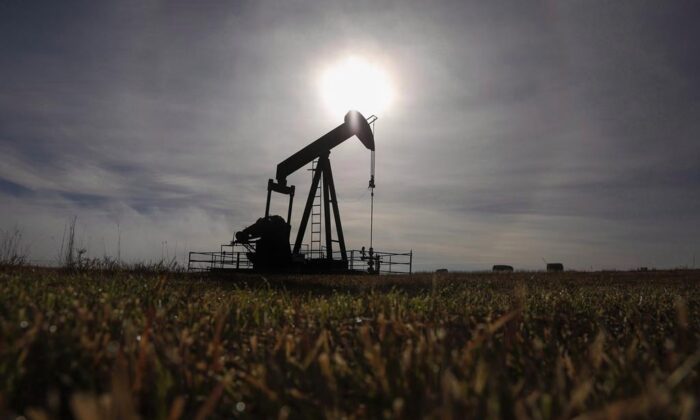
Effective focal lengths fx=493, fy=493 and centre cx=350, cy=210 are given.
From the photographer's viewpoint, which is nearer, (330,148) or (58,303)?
(58,303)

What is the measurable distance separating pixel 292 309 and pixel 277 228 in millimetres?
18217

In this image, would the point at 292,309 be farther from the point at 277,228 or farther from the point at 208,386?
the point at 277,228

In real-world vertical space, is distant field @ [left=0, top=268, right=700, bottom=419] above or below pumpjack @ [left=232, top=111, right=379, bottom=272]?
below

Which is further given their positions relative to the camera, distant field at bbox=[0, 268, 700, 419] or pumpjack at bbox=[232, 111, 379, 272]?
pumpjack at bbox=[232, 111, 379, 272]

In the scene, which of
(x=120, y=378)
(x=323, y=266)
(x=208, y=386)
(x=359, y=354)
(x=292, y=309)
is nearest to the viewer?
(x=120, y=378)

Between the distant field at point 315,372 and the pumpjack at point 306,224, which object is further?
the pumpjack at point 306,224

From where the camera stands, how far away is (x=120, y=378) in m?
1.06

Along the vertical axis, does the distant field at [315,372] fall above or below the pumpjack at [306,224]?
below

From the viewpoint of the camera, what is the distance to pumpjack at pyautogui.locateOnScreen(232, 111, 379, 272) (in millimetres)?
21188

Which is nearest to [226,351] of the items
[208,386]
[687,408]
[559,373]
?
[208,386]

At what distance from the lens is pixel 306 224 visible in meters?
21.9

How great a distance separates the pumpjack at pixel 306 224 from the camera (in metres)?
21.2

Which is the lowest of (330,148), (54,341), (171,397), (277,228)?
(171,397)

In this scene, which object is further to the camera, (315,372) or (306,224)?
(306,224)
